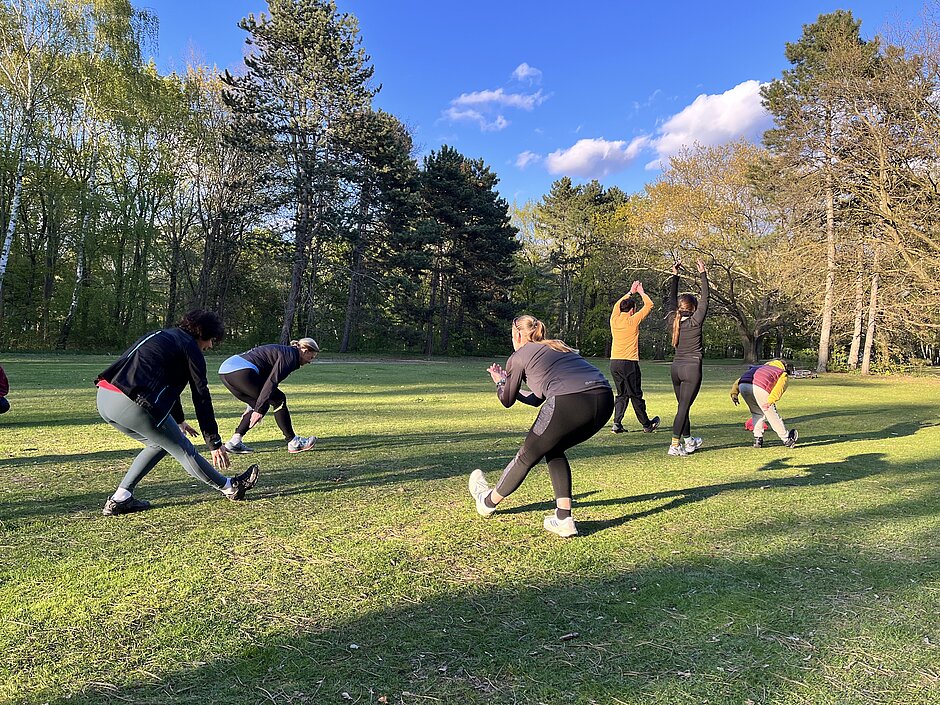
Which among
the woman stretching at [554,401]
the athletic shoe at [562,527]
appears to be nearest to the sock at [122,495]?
the woman stretching at [554,401]

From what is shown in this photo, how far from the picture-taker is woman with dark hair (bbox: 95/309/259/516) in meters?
4.42

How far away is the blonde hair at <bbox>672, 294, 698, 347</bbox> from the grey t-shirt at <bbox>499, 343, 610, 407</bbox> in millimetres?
3803

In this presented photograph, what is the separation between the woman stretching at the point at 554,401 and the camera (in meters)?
4.23

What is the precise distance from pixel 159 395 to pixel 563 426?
3.08 meters

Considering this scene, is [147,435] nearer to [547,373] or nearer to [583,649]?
[547,373]

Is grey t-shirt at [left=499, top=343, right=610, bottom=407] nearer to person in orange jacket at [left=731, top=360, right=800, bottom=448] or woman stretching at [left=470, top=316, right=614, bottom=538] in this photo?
woman stretching at [left=470, top=316, right=614, bottom=538]

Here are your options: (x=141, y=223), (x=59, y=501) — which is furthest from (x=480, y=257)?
(x=59, y=501)

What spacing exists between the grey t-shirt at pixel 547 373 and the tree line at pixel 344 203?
2114 cm

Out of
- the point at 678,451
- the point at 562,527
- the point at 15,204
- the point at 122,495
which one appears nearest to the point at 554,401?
the point at 562,527

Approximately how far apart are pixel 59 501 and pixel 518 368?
13.4 feet

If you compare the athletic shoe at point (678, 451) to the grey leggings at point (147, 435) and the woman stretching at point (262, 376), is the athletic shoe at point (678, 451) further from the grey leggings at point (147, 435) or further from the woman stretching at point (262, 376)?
the grey leggings at point (147, 435)

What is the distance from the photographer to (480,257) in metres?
41.6

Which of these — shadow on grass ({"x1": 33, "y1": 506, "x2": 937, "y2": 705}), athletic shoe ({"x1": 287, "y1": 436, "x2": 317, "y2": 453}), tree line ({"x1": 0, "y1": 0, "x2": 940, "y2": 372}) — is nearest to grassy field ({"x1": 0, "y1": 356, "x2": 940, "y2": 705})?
shadow on grass ({"x1": 33, "y1": 506, "x2": 937, "y2": 705})

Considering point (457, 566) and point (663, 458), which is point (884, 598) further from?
point (663, 458)
